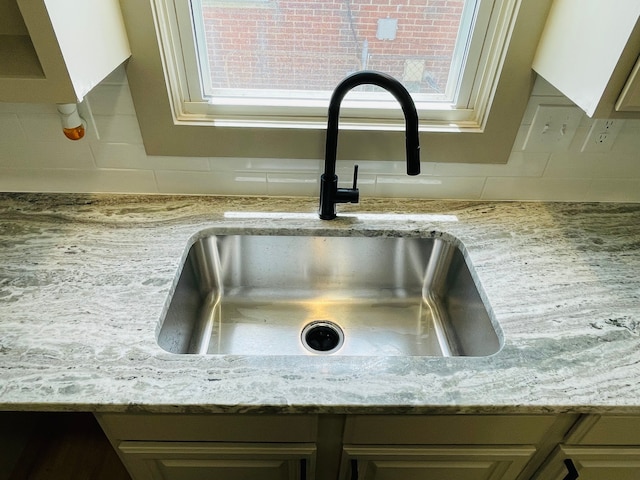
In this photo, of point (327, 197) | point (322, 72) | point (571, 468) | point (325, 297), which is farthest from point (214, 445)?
point (322, 72)

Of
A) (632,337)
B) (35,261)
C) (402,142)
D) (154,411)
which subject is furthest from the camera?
(402,142)

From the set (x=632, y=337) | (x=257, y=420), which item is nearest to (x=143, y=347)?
(x=257, y=420)

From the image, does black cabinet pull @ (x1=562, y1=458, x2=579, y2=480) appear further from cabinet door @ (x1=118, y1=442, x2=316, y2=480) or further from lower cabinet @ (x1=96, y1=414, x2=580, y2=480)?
cabinet door @ (x1=118, y1=442, x2=316, y2=480)

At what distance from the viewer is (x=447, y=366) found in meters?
0.72

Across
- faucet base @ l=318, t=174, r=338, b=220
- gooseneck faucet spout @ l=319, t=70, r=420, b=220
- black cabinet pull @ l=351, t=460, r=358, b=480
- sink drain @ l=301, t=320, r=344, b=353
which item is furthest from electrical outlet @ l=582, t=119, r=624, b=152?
black cabinet pull @ l=351, t=460, r=358, b=480

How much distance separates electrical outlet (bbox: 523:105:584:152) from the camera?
997mm

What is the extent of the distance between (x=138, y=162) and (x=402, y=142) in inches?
25.9

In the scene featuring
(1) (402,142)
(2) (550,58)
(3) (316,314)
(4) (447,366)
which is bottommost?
(3) (316,314)

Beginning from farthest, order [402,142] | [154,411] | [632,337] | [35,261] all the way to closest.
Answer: [402,142], [35,261], [632,337], [154,411]

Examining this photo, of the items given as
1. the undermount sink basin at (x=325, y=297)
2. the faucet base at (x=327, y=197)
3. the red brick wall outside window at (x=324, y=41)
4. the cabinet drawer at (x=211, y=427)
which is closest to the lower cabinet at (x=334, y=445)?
the cabinet drawer at (x=211, y=427)

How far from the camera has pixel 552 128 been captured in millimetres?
1026

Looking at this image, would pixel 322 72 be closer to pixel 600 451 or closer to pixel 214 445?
pixel 214 445

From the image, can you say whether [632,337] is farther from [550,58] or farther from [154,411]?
[154,411]

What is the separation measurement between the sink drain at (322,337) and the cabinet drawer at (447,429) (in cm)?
28
